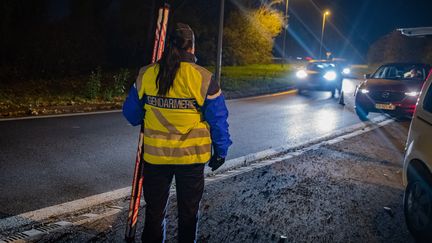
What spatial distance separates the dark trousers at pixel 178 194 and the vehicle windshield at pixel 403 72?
1095cm

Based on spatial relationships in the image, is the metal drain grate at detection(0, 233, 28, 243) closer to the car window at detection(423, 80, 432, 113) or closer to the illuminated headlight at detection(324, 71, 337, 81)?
the car window at detection(423, 80, 432, 113)

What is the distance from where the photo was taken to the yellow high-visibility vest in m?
2.93

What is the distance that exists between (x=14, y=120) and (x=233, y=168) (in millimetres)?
5623

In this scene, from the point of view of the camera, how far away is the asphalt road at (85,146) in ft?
17.2

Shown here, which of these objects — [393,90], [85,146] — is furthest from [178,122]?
[393,90]

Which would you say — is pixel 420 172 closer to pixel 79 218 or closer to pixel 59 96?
pixel 79 218

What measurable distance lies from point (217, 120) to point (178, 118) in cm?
28

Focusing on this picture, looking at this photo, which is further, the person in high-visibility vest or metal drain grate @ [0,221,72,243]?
metal drain grate @ [0,221,72,243]

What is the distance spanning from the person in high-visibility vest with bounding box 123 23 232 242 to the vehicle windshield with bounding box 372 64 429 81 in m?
10.9

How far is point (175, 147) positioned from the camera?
9.82 ft

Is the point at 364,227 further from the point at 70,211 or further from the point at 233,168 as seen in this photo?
the point at 70,211

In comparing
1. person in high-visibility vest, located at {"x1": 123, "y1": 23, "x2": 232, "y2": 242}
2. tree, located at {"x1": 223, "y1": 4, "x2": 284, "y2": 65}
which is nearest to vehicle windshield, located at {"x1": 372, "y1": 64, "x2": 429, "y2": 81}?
person in high-visibility vest, located at {"x1": 123, "y1": 23, "x2": 232, "y2": 242}

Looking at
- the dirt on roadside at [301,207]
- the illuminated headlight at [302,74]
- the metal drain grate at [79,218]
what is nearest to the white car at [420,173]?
the dirt on roadside at [301,207]

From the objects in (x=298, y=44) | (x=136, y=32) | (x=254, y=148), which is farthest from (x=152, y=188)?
(x=298, y=44)
